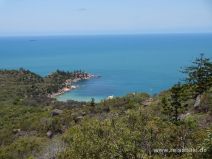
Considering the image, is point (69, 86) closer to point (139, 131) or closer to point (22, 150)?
point (22, 150)

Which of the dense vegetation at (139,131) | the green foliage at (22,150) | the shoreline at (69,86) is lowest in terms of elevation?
the shoreline at (69,86)

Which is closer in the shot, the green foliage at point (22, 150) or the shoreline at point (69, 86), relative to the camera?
the green foliage at point (22, 150)

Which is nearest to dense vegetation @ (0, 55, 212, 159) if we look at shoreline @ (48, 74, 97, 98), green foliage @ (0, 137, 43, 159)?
green foliage @ (0, 137, 43, 159)

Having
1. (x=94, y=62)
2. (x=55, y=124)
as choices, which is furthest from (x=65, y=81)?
(x=55, y=124)

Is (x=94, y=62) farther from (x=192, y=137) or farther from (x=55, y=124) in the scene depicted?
(x=192, y=137)

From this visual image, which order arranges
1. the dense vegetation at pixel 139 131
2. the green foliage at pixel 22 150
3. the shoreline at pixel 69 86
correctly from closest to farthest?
the dense vegetation at pixel 139 131 < the green foliage at pixel 22 150 < the shoreline at pixel 69 86

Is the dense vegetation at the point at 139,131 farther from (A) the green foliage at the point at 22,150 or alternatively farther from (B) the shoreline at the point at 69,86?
(B) the shoreline at the point at 69,86

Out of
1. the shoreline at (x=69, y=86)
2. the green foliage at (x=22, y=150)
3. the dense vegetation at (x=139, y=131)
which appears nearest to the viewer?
the dense vegetation at (x=139, y=131)

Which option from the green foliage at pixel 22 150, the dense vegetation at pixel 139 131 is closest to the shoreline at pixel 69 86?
the dense vegetation at pixel 139 131

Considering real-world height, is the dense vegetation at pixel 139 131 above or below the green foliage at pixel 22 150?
above

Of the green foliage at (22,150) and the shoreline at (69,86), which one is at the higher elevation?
the green foliage at (22,150)

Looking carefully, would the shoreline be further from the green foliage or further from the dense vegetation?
the green foliage
